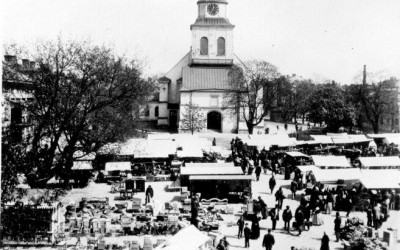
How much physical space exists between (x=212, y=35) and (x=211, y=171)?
38757 millimetres

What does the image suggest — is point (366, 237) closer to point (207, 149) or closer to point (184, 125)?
point (207, 149)

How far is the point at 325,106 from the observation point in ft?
190

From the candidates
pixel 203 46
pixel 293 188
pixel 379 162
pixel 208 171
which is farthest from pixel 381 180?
pixel 203 46

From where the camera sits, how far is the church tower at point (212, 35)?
6141 centimetres

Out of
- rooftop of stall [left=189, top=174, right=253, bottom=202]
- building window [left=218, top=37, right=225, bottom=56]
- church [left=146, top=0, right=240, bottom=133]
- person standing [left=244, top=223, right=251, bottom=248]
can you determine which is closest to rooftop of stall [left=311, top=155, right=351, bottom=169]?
rooftop of stall [left=189, top=174, right=253, bottom=202]

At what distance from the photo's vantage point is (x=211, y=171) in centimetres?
2633

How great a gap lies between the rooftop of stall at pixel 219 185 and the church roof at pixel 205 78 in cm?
3536

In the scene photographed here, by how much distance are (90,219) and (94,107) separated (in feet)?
31.6

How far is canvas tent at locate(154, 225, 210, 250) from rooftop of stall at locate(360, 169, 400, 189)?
37.5 ft

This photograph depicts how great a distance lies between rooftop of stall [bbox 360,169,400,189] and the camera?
75.6 ft

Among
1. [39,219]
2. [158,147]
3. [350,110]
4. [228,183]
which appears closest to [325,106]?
[350,110]

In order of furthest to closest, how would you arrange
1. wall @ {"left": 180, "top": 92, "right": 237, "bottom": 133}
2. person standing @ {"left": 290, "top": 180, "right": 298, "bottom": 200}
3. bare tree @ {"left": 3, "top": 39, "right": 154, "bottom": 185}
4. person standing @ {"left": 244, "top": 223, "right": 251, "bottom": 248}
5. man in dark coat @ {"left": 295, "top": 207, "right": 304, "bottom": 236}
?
1. wall @ {"left": 180, "top": 92, "right": 237, "bottom": 133}
2. person standing @ {"left": 290, "top": 180, "right": 298, "bottom": 200}
3. bare tree @ {"left": 3, "top": 39, "right": 154, "bottom": 185}
4. man in dark coat @ {"left": 295, "top": 207, "right": 304, "bottom": 236}
5. person standing @ {"left": 244, "top": 223, "right": 251, "bottom": 248}

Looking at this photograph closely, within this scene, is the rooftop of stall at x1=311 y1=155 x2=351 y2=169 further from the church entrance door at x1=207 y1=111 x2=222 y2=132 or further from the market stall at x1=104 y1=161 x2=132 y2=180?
the church entrance door at x1=207 y1=111 x2=222 y2=132

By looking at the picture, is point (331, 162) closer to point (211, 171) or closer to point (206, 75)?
point (211, 171)
